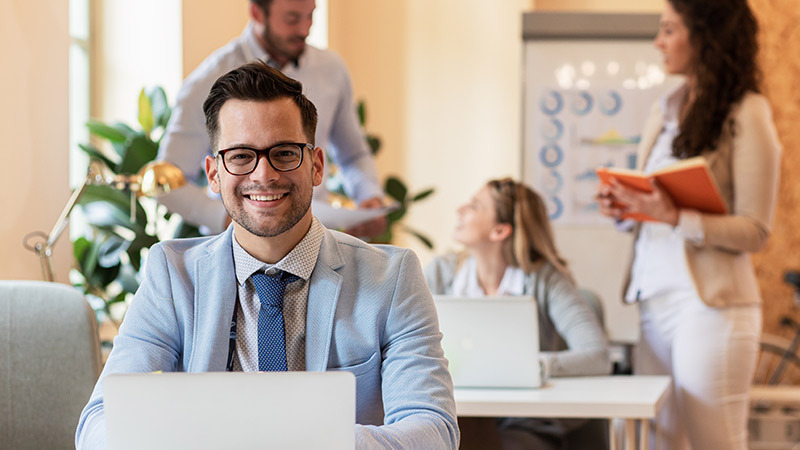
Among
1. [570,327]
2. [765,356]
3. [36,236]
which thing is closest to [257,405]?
[570,327]

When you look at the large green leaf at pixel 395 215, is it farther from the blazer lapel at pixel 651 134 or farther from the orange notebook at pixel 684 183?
the orange notebook at pixel 684 183

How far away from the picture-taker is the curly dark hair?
2.70 metres

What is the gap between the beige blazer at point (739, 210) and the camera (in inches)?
104

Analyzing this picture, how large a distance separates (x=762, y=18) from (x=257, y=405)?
5151mm

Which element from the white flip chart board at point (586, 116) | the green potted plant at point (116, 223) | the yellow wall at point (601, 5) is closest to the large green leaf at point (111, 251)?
the green potted plant at point (116, 223)

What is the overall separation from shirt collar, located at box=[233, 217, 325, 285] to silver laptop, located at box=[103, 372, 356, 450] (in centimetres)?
41

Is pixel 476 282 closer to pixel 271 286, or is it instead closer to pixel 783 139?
pixel 271 286

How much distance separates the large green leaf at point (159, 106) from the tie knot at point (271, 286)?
198cm

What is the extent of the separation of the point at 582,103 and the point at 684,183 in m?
2.58

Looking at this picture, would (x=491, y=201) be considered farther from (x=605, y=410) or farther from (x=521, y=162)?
(x=521, y=162)

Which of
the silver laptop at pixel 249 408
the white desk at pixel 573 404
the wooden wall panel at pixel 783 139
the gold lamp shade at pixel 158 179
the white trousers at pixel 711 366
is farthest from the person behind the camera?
the wooden wall panel at pixel 783 139

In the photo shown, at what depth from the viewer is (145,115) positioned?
10.8 feet

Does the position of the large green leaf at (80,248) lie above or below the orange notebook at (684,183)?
below

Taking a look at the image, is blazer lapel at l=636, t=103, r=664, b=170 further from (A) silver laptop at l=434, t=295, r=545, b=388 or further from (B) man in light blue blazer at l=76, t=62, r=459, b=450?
(B) man in light blue blazer at l=76, t=62, r=459, b=450
